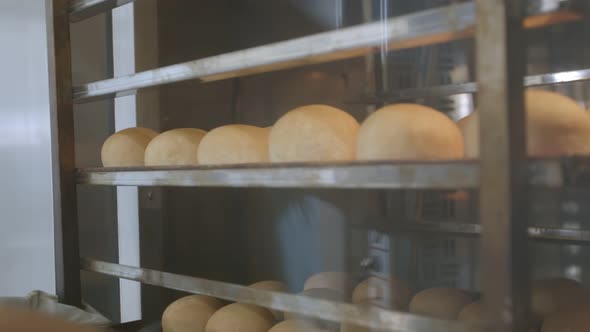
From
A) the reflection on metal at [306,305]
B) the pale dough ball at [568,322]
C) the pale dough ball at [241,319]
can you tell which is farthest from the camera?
the pale dough ball at [241,319]

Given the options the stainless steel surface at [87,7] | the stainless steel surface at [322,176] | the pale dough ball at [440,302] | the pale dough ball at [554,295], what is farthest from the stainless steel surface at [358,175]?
the stainless steel surface at [87,7]

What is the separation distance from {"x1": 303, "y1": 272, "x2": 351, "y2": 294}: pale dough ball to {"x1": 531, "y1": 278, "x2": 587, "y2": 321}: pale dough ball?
34 cm

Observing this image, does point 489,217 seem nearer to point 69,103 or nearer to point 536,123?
point 536,123

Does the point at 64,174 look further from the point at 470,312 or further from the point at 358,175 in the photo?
the point at 470,312

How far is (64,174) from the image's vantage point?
1455 mm

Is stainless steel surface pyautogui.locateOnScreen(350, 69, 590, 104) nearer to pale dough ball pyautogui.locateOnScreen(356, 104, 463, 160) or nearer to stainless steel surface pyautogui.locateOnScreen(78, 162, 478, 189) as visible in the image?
pale dough ball pyautogui.locateOnScreen(356, 104, 463, 160)

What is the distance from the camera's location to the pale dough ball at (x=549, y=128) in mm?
748

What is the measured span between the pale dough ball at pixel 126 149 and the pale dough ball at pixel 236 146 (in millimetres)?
254

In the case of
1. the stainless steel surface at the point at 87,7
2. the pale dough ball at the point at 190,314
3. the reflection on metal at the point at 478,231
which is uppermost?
the stainless steel surface at the point at 87,7

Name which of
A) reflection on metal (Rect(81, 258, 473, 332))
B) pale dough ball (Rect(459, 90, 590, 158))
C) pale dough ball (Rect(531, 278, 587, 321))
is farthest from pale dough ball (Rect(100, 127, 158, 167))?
pale dough ball (Rect(531, 278, 587, 321))

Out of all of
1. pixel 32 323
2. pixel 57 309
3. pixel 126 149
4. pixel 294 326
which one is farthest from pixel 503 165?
pixel 57 309

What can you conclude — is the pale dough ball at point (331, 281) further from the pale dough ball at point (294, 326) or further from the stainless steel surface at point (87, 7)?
the stainless steel surface at point (87, 7)

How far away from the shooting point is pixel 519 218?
707mm

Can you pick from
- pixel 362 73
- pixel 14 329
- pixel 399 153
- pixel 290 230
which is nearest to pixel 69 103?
pixel 290 230
